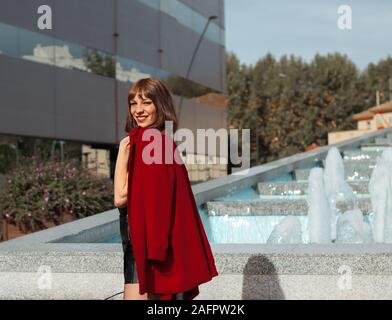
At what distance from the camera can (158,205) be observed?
3.38m

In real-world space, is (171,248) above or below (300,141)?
below

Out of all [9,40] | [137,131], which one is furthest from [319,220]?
[9,40]

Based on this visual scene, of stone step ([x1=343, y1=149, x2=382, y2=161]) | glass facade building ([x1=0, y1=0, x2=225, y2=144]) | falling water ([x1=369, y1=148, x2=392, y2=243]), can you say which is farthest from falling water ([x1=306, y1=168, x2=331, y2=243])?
glass facade building ([x1=0, y1=0, x2=225, y2=144])

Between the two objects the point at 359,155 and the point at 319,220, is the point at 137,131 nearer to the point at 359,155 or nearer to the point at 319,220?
the point at 319,220

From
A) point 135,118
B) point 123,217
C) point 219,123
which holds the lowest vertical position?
point 123,217

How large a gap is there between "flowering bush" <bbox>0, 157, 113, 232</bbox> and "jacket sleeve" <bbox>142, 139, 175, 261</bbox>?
9.31 m

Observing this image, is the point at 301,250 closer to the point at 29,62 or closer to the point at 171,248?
the point at 171,248

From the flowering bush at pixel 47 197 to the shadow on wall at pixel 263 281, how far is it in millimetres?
7700

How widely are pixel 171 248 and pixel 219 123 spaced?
120 feet

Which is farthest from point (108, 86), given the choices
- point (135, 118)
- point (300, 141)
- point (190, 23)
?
point (300, 141)

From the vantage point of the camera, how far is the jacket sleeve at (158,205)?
3.34 metres

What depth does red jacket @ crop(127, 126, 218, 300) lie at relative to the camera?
336 cm

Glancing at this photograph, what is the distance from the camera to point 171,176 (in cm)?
345

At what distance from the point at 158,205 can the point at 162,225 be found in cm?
10
